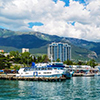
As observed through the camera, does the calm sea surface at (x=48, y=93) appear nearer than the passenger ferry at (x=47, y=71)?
Yes

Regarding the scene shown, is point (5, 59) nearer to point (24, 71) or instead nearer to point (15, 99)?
point (24, 71)

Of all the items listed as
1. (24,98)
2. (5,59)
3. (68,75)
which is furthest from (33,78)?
(5,59)

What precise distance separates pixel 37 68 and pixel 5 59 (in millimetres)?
84142

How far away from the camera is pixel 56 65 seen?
109 m

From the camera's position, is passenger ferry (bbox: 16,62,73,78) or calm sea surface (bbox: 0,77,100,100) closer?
calm sea surface (bbox: 0,77,100,100)

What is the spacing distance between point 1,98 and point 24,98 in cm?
578

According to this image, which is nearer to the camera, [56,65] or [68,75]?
[56,65]

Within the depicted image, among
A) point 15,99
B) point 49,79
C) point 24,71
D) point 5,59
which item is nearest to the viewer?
point 15,99

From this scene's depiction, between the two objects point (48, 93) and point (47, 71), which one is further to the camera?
point (47, 71)

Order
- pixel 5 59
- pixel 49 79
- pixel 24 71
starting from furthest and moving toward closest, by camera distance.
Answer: pixel 5 59 → pixel 24 71 → pixel 49 79

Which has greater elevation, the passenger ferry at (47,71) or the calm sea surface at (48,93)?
the passenger ferry at (47,71)

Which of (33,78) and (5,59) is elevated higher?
(5,59)

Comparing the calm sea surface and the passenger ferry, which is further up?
the passenger ferry

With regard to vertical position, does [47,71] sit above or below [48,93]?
above
